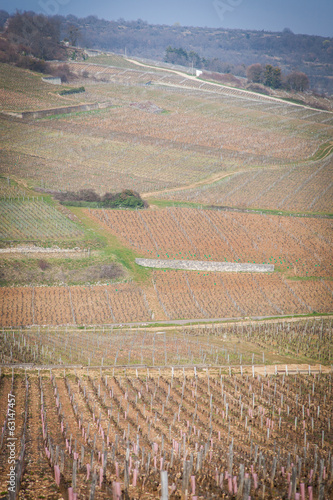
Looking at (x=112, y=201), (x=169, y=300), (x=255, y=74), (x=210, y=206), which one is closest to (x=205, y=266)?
(x=169, y=300)

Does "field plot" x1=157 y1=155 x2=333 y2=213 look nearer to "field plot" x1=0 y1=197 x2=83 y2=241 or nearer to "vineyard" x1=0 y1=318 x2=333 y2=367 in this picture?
"field plot" x1=0 y1=197 x2=83 y2=241

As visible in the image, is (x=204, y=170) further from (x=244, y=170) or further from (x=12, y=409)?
(x=12, y=409)

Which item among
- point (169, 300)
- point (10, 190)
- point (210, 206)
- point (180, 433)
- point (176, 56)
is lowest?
point (169, 300)

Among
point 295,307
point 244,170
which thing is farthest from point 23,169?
point 295,307

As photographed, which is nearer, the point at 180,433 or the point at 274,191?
the point at 180,433

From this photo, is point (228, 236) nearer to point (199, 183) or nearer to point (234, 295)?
point (234, 295)

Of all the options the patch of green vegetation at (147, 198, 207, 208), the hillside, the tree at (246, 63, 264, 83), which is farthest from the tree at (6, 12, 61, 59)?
the patch of green vegetation at (147, 198, 207, 208)
